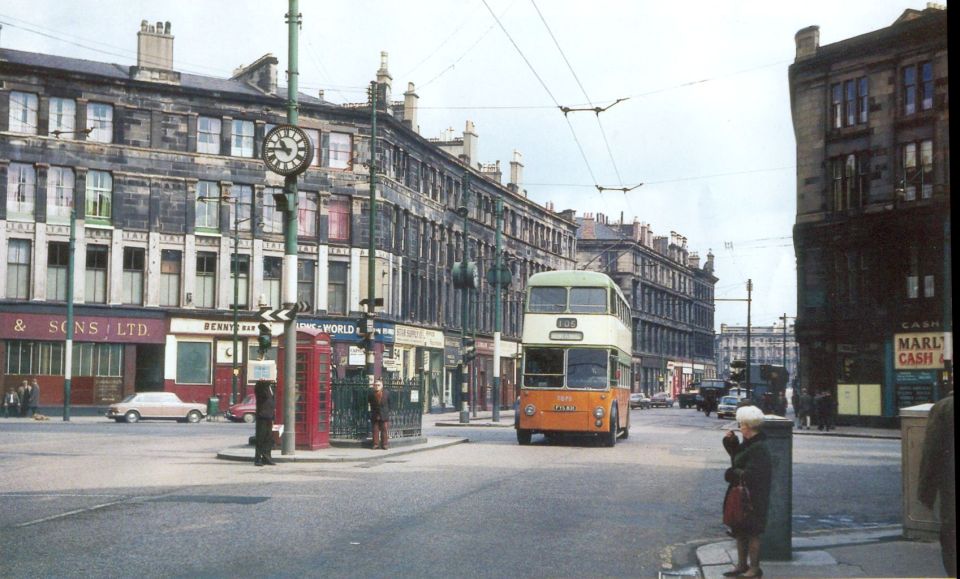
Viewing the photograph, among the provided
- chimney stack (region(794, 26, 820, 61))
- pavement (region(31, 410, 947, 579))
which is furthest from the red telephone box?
pavement (region(31, 410, 947, 579))

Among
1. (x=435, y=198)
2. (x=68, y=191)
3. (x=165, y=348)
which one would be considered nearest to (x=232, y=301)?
(x=165, y=348)

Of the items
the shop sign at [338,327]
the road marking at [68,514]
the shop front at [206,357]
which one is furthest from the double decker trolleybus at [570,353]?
the shop sign at [338,327]

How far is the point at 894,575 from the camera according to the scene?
830 cm

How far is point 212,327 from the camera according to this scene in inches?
1841

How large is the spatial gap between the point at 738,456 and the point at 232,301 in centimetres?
4102

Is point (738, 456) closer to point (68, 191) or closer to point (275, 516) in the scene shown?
point (275, 516)

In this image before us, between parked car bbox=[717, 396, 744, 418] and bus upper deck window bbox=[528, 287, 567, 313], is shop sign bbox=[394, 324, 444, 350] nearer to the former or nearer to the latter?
parked car bbox=[717, 396, 744, 418]

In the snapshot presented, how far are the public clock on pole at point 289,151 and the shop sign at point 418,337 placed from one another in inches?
1316

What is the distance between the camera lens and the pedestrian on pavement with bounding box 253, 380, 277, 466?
18484 millimetres

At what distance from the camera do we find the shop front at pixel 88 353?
135 feet

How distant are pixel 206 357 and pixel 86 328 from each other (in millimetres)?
5300

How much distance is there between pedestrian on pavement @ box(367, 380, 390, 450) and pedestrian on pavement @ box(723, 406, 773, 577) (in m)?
14.8

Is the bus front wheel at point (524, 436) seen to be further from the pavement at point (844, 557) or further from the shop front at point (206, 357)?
the shop front at point (206, 357)

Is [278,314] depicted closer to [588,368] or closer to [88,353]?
[588,368]
